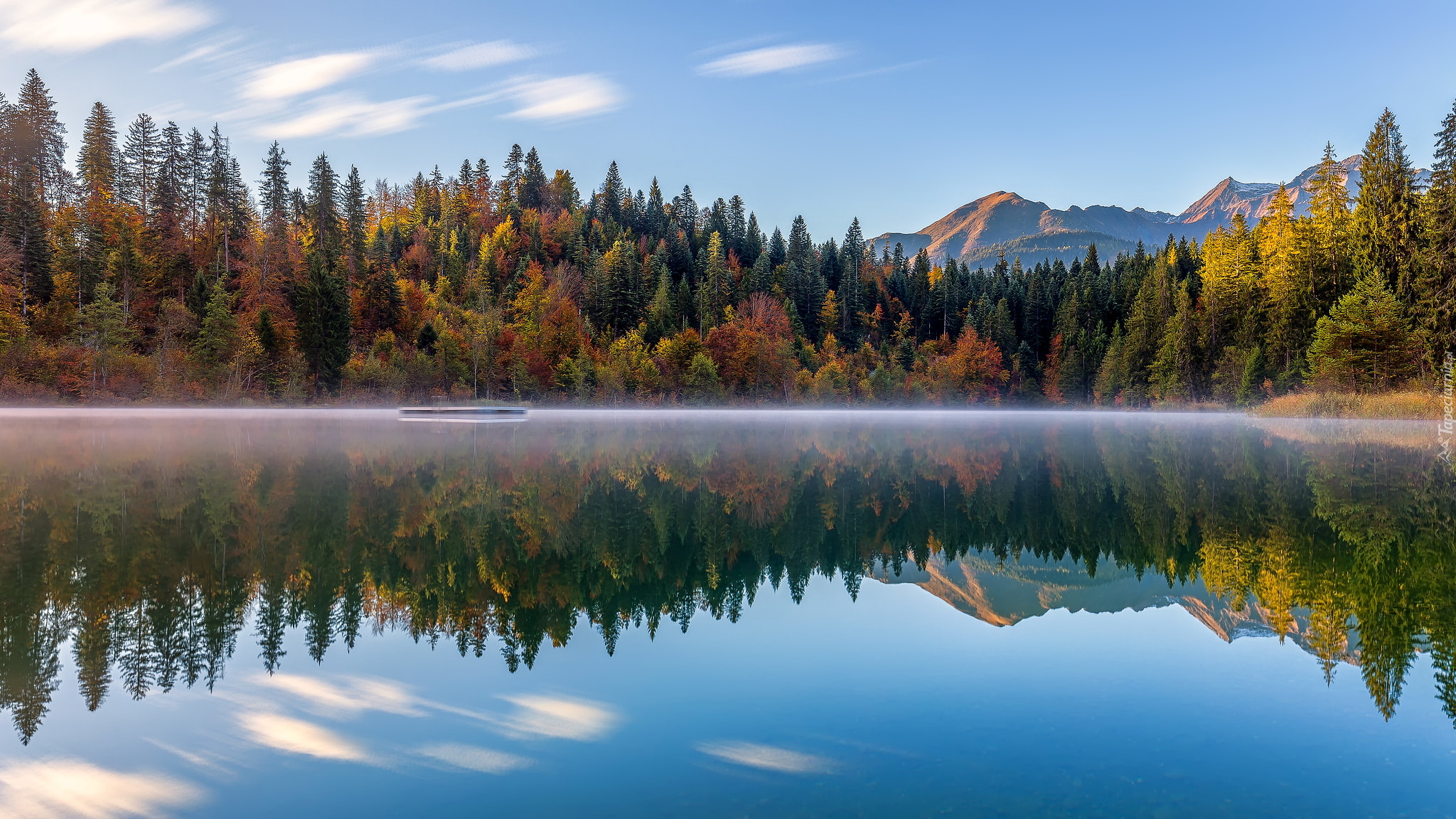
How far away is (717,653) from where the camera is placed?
6.93 m

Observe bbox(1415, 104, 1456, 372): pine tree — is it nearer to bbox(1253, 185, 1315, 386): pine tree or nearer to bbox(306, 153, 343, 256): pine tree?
bbox(1253, 185, 1315, 386): pine tree

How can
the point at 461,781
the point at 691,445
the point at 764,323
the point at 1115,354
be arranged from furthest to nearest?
the point at 764,323 → the point at 1115,354 → the point at 691,445 → the point at 461,781

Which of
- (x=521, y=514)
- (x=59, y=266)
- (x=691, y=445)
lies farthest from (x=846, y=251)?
(x=521, y=514)

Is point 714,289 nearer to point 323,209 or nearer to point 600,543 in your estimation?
point 323,209

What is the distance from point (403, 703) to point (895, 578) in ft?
18.8

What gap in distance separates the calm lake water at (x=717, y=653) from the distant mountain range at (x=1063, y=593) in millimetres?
47

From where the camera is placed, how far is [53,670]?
599 cm

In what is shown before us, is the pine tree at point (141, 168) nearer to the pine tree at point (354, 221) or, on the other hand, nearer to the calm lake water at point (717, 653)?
the pine tree at point (354, 221)

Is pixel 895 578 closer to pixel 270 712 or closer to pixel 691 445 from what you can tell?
pixel 270 712

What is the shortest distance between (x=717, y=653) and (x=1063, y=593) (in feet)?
14.3

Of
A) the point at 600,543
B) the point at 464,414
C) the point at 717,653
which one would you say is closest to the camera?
the point at 717,653

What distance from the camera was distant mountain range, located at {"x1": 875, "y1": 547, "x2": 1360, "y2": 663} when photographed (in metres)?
7.79

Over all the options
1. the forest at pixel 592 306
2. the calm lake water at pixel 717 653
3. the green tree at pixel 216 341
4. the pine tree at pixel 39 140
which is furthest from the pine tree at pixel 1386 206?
the pine tree at pixel 39 140

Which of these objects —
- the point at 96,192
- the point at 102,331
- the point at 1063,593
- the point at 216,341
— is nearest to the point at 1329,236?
the point at 1063,593
